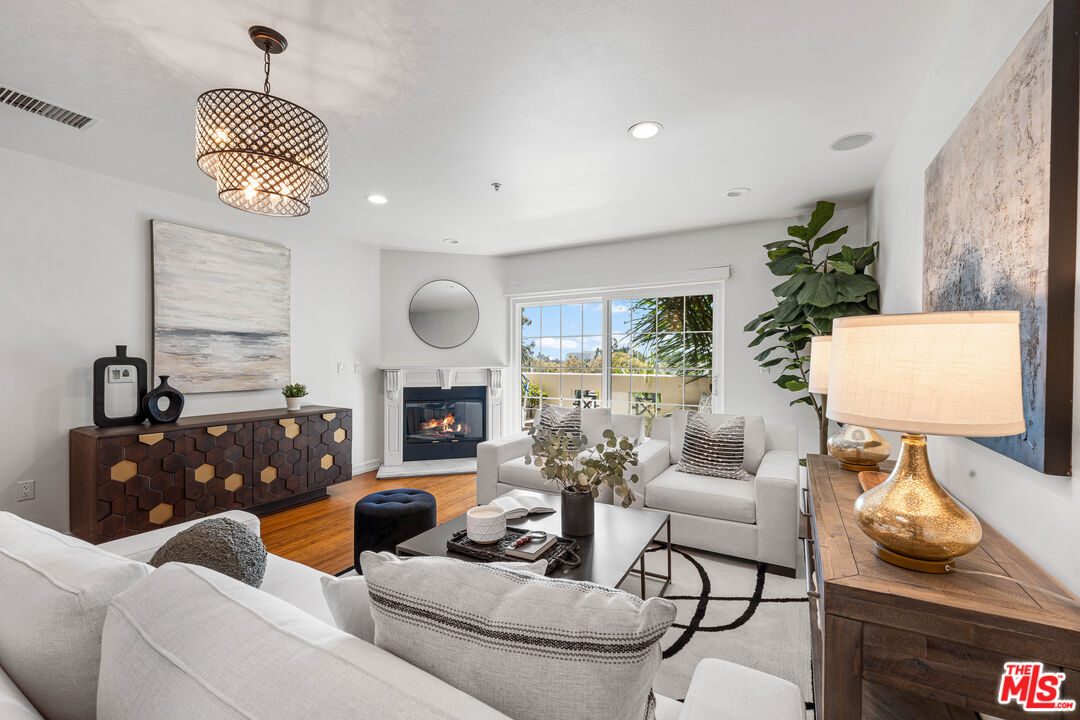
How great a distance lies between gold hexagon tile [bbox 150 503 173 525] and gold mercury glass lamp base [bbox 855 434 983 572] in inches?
148

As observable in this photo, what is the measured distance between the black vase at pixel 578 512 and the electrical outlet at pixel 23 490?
3364mm

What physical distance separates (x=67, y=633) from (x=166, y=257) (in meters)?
3.51

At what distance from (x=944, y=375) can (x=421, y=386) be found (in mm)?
4741

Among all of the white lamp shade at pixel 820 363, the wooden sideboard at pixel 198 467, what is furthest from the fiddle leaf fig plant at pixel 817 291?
the wooden sideboard at pixel 198 467

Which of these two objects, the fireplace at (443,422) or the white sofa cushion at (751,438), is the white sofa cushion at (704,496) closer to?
the white sofa cushion at (751,438)

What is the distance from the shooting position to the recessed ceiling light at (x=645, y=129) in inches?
92.3

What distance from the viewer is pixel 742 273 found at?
160 inches

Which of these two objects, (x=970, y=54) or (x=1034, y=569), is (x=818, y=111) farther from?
(x=1034, y=569)

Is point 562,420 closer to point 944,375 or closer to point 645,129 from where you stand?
point 645,129

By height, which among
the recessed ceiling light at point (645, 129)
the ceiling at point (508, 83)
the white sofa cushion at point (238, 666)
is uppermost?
the ceiling at point (508, 83)

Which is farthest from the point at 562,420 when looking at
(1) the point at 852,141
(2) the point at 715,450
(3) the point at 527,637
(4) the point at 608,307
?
(3) the point at 527,637

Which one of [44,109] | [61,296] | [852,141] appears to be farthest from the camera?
[61,296]

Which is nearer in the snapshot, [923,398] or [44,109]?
[923,398]

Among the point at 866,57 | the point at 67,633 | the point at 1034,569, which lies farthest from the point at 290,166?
the point at 1034,569
